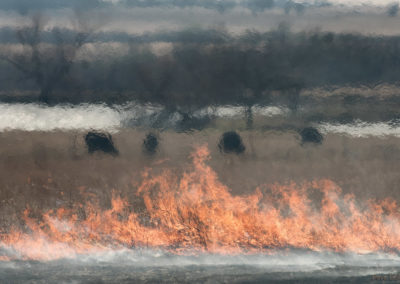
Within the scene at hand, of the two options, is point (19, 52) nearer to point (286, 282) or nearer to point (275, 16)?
point (275, 16)

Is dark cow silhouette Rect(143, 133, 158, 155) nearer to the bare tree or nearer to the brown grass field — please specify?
the brown grass field

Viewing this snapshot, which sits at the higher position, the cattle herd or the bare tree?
the bare tree

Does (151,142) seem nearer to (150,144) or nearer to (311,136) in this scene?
(150,144)

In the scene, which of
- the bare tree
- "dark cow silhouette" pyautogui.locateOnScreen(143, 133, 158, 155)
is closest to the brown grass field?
"dark cow silhouette" pyautogui.locateOnScreen(143, 133, 158, 155)

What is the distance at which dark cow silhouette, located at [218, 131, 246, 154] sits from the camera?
10.5ft

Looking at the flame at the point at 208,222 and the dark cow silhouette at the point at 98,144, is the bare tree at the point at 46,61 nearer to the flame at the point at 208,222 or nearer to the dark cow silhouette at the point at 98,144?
the dark cow silhouette at the point at 98,144

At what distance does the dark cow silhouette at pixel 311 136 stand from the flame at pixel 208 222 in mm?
359

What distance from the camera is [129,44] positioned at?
124 inches

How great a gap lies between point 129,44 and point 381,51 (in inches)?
83.1

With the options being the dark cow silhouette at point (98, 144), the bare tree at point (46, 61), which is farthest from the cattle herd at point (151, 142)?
the bare tree at point (46, 61)

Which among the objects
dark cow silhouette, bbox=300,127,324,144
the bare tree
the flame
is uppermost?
the bare tree

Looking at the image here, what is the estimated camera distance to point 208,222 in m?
3.17

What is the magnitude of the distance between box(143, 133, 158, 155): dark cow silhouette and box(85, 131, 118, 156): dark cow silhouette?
254mm

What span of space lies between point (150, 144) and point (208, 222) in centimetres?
82
